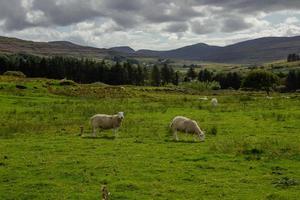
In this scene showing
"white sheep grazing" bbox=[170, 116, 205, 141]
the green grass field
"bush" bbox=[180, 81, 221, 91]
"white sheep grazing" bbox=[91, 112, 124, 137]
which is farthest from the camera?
"bush" bbox=[180, 81, 221, 91]

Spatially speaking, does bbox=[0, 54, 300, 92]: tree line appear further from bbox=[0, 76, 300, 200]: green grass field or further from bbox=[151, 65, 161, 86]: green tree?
bbox=[0, 76, 300, 200]: green grass field

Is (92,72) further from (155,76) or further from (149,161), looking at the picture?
(149,161)

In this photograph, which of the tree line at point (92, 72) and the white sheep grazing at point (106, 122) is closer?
the white sheep grazing at point (106, 122)

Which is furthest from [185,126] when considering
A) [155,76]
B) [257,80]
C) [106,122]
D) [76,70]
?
[155,76]

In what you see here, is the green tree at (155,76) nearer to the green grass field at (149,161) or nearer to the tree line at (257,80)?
the tree line at (257,80)

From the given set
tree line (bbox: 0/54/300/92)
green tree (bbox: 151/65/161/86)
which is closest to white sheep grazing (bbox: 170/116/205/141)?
tree line (bbox: 0/54/300/92)

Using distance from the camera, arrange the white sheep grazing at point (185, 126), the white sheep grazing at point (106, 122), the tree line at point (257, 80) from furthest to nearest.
→ 1. the tree line at point (257, 80)
2. the white sheep grazing at point (106, 122)
3. the white sheep grazing at point (185, 126)

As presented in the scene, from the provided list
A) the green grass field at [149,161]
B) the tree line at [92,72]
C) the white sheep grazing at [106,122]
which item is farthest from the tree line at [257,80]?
the white sheep grazing at [106,122]

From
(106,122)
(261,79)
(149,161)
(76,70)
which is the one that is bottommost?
(149,161)

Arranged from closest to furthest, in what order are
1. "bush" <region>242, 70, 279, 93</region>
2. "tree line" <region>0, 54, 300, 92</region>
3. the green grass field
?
1. the green grass field
2. "bush" <region>242, 70, 279, 93</region>
3. "tree line" <region>0, 54, 300, 92</region>

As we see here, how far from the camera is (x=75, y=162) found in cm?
2066

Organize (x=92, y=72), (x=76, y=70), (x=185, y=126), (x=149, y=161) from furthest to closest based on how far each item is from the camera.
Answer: (x=76, y=70), (x=92, y=72), (x=185, y=126), (x=149, y=161)

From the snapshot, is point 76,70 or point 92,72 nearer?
point 92,72

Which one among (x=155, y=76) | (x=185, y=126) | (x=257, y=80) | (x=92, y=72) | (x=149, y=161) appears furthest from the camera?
(x=155, y=76)
